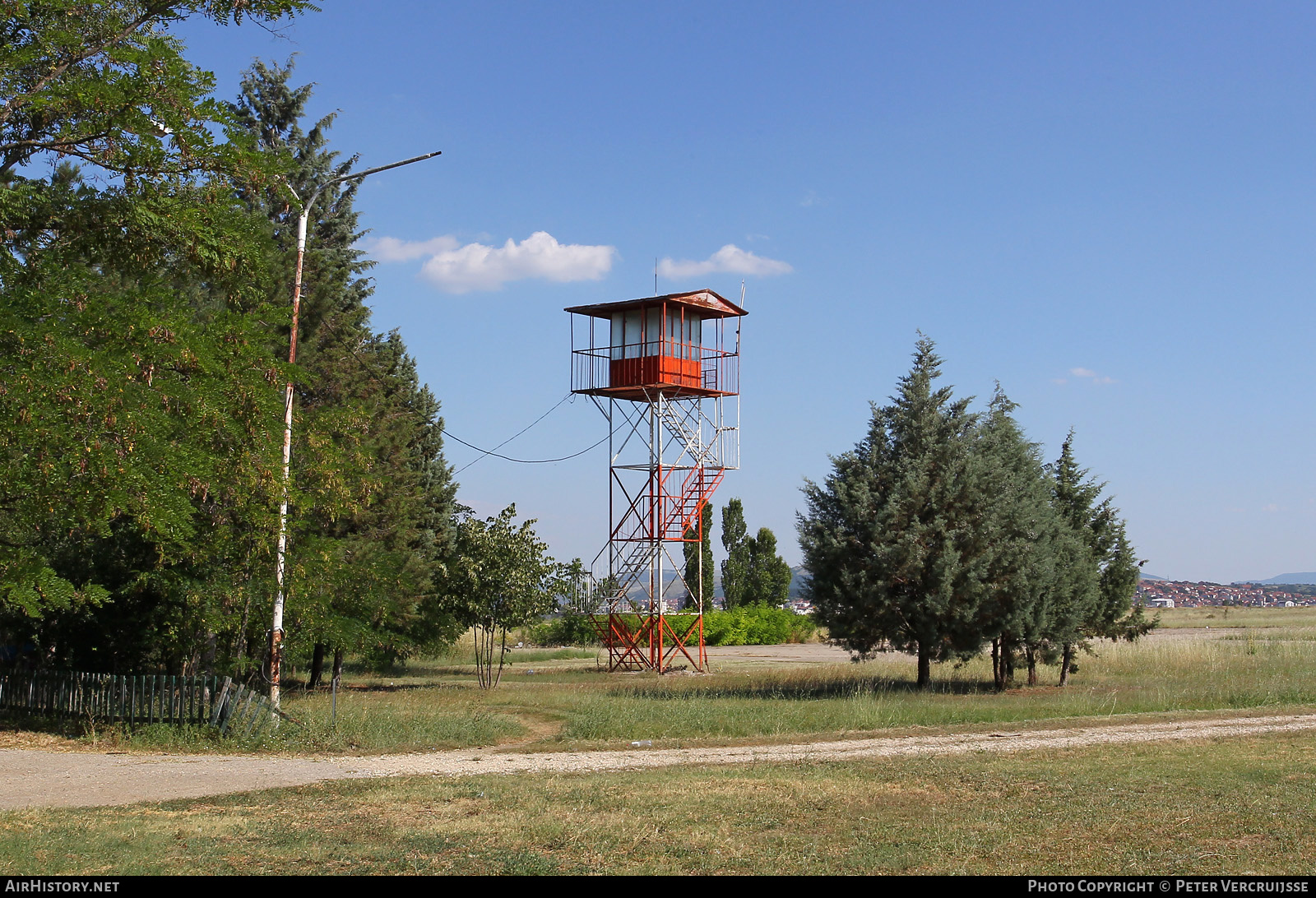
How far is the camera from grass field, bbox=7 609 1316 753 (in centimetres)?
1803

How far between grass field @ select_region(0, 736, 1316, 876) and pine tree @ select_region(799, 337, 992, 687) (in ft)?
38.7

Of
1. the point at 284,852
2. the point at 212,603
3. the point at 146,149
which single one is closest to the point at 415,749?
the point at 212,603

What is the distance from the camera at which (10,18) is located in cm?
1371

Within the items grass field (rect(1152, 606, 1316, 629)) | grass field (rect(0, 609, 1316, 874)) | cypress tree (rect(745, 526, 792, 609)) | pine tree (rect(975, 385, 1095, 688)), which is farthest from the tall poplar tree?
cypress tree (rect(745, 526, 792, 609))

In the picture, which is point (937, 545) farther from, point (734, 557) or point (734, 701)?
point (734, 557)

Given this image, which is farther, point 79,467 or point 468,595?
point 468,595

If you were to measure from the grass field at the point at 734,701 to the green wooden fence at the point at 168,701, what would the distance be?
36cm

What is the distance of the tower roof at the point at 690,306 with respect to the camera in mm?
38156

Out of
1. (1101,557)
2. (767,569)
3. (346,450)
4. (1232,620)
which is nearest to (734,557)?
(767,569)

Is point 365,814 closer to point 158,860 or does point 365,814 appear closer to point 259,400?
point 158,860

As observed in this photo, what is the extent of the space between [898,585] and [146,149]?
19115 millimetres

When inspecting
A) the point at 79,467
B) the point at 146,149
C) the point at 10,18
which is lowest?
the point at 79,467

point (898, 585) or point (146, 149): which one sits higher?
point (146, 149)

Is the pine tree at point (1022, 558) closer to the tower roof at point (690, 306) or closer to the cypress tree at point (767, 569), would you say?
the tower roof at point (690, 306)
